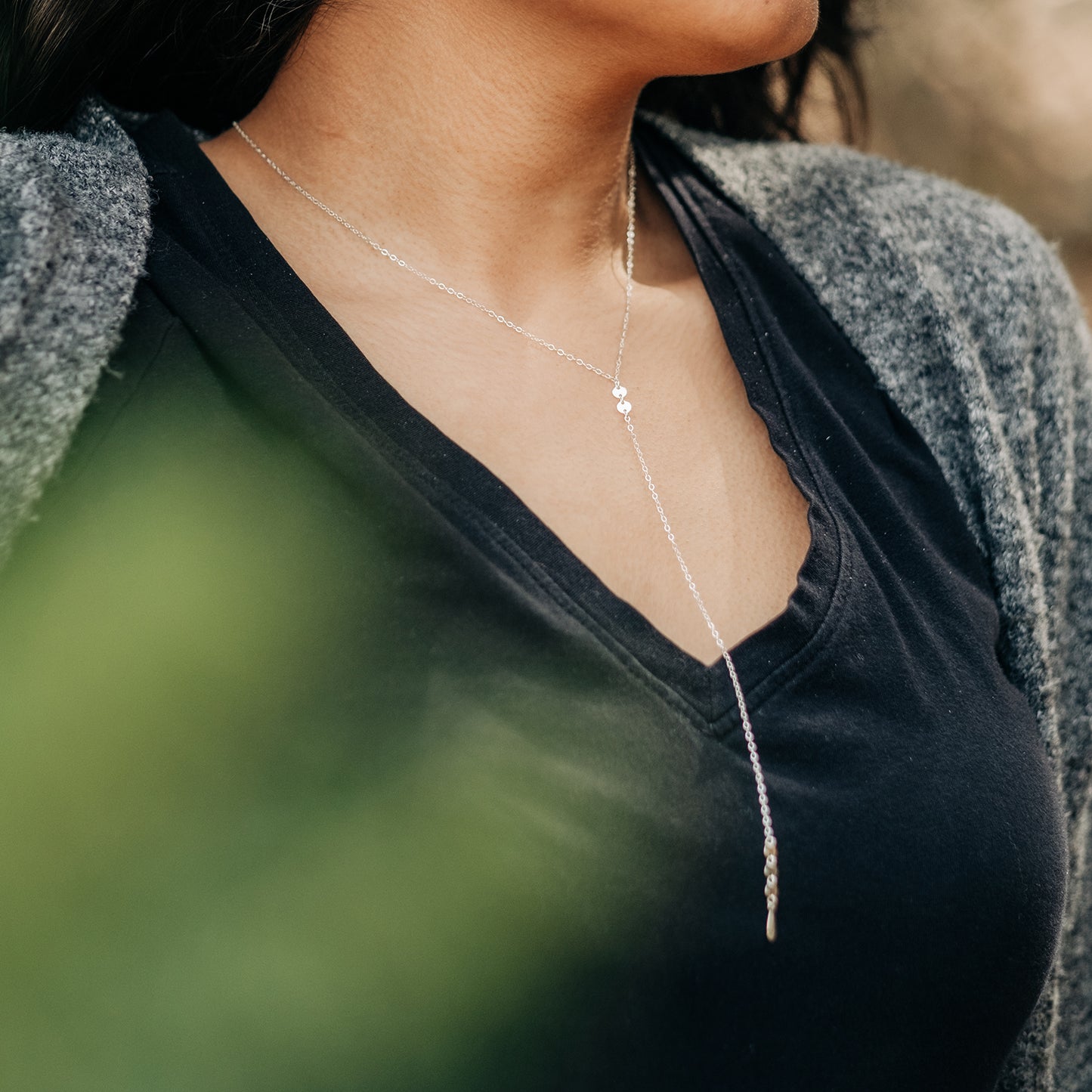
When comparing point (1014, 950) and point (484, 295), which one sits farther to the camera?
point (484, 295)

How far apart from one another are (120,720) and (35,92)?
54 centimetres

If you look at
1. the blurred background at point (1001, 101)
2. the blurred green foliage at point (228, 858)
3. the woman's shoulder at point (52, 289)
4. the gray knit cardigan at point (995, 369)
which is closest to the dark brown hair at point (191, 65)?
the gray knit cardigan at point (995, 369)

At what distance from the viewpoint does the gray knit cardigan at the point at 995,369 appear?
36.7 inches

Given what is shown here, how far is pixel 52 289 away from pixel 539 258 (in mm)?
450

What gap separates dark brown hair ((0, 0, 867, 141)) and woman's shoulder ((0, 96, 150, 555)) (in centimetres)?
15

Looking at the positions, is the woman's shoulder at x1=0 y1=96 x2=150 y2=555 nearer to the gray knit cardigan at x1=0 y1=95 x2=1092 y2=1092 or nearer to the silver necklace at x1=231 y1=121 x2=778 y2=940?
the gray knit cardigan at x1=0 y1=95 x2=1092 y2=1092

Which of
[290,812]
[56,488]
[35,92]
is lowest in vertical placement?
[290,812]

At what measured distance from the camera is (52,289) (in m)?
0.65

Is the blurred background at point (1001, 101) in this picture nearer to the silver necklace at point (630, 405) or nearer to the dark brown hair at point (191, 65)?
the dark brown hair at point (191, 65)

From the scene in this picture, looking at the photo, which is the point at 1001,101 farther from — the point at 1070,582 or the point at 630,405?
the point at 630,405

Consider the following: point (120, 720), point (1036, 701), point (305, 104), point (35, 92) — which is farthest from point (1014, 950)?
point (35, 92)

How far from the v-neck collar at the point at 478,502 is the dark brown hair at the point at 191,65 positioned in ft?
0.63

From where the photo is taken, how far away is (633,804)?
66 centimetres

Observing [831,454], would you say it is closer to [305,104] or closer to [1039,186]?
[305,104]
